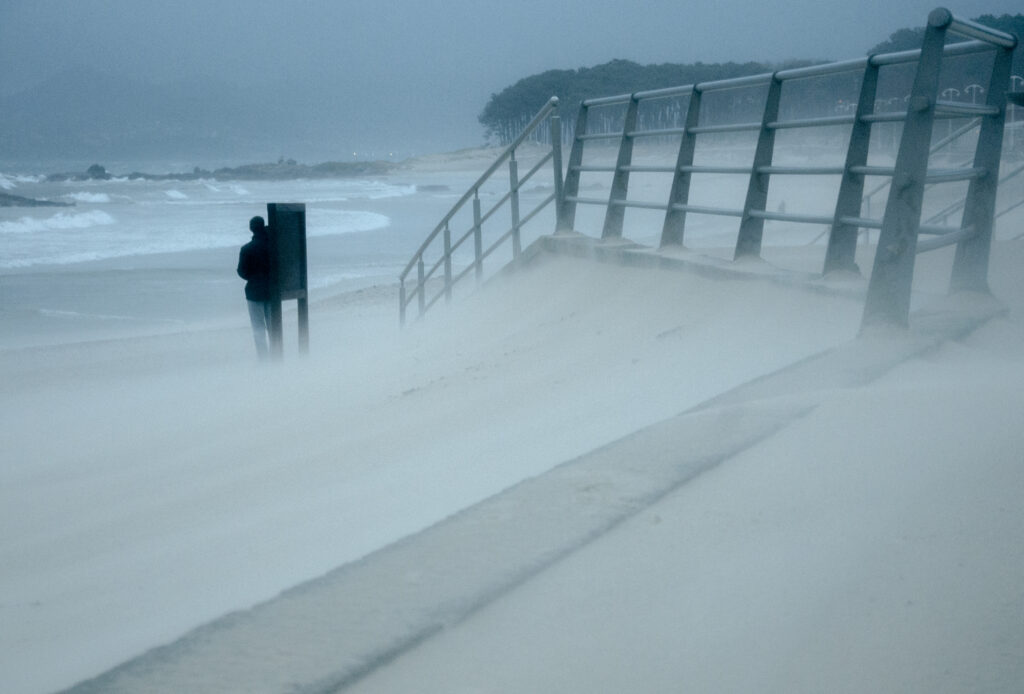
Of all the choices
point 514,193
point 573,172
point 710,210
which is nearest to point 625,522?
point 710,210

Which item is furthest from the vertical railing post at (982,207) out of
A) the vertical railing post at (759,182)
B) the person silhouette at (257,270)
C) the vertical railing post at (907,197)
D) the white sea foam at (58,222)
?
the white sea foam at (58,222)

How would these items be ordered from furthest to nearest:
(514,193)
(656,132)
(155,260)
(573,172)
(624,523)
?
(155,260) → (514,193) → (573,172) → (656,132) → (624,523)

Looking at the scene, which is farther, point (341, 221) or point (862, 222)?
point (341, 221)

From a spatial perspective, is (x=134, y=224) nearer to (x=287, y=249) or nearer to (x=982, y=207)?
(x=287, y=249)

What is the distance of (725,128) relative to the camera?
19.6 feet

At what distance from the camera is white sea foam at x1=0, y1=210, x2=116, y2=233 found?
29.8 meters

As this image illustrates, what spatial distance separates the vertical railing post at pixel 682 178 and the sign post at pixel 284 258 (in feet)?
11.9

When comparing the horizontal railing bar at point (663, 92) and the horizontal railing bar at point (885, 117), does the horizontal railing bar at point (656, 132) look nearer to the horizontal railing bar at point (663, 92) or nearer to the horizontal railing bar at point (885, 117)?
the horizontal railing bar at point (663, 92)

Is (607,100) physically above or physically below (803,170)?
above

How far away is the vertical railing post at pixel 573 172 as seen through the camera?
8.08 metres

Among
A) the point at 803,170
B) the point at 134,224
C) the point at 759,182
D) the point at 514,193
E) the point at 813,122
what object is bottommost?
the point at 134,224

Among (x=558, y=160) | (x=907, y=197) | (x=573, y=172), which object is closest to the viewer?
(x=907, y=197)

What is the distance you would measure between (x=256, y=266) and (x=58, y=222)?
26732 mm

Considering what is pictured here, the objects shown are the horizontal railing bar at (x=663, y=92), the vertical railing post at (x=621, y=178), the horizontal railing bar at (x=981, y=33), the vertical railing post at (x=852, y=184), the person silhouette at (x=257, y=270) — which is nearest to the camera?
the horizontal railing bar at (x=981, y=33)
